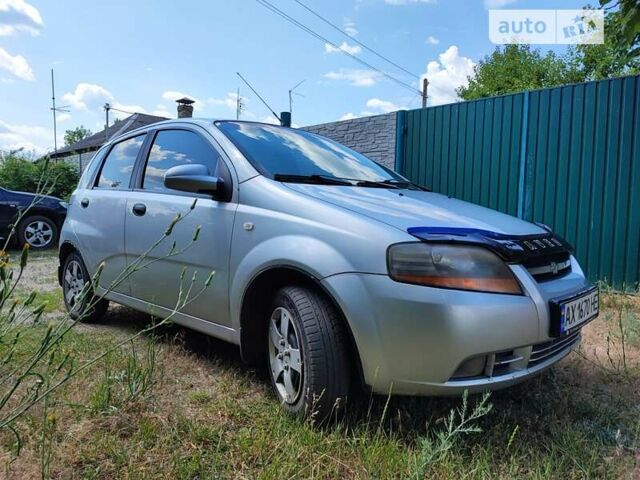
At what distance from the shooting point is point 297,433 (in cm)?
188

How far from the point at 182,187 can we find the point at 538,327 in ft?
5.59

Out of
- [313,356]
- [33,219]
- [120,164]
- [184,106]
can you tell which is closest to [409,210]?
[313,356]

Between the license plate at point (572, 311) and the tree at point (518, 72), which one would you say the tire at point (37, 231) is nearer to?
the license plate at point (572, 311)

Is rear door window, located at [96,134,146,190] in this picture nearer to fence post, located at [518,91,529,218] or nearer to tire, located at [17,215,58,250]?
fence post, located at [518,91,529,218]

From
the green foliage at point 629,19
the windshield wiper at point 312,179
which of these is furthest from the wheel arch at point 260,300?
the green foliage at point 629,19

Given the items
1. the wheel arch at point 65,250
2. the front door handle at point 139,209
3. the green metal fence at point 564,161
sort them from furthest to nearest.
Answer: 1. the green metal fence at point 564,161
2. the wheel arch at point 65,250
3. the front door handle at point 139,209

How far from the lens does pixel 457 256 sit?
1764 mm

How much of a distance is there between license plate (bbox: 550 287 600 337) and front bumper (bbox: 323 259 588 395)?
47 mm

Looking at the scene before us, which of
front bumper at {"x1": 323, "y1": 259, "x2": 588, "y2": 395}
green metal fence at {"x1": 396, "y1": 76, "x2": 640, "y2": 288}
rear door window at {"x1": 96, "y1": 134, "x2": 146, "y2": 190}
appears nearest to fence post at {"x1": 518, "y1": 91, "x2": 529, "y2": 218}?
green metal fence at {"x1": 396, "y1": 76, "x2": 640, "y2": 288}

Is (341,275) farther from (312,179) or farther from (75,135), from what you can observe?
(75,135)

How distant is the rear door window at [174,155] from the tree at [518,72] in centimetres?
2428

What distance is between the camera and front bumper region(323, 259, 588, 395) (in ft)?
5.53

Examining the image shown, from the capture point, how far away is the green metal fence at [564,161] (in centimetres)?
480

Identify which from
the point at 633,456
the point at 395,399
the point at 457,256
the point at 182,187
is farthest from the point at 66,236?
the point at 633,456
